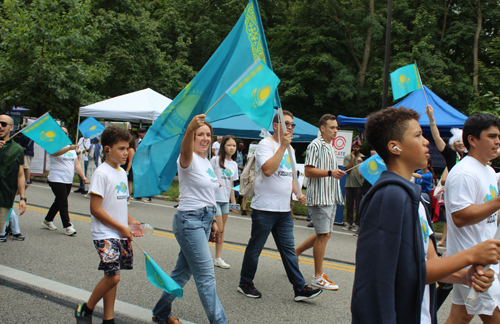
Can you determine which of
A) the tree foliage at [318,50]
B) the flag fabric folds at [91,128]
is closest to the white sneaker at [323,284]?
the flag fabric folds at [91,128]

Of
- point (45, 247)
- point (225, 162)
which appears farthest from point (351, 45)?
point (45, 247)

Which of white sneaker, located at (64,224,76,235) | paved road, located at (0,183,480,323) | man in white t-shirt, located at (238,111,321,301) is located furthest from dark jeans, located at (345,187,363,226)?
white sneaker, located at (64,224,76,235)

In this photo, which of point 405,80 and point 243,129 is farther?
point 243,129

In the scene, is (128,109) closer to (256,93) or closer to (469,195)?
(256,93)

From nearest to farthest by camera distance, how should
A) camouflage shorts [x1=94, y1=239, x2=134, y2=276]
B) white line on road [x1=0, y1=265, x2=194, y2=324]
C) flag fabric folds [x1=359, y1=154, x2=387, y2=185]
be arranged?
camouflage shorts [x1=94, y1=239, x2=134, y2=276], white line on road [x1=0, y1=265, x2=194, y2=324], flag fabric folds [x1=359, y1=154, x2=387, y2=185]

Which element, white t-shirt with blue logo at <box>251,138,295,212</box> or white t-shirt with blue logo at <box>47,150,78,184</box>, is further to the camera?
white t-shirt with blue logo at <box>47,150,78,184</box>

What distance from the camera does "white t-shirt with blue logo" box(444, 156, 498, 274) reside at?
10.1 feet

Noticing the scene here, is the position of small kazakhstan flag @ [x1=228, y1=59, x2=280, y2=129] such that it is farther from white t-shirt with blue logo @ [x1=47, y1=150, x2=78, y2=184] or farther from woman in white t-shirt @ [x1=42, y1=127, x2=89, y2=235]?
white t-shirt with blue logo @ [x1=47, y1=150, x2=78, y2=184]

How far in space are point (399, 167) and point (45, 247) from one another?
6.26 meters

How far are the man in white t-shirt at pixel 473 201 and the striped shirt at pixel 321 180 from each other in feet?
6.29

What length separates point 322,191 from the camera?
5113 millimetres

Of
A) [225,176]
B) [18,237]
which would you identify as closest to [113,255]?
[225,176]

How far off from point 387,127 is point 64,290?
164 inches

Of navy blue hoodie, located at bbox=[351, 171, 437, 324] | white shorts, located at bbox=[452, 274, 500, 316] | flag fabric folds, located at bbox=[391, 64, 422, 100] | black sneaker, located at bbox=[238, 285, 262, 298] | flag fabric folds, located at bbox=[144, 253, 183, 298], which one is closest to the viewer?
navy blue hoodie, located at bbox=[351, 171, 437, 324]
